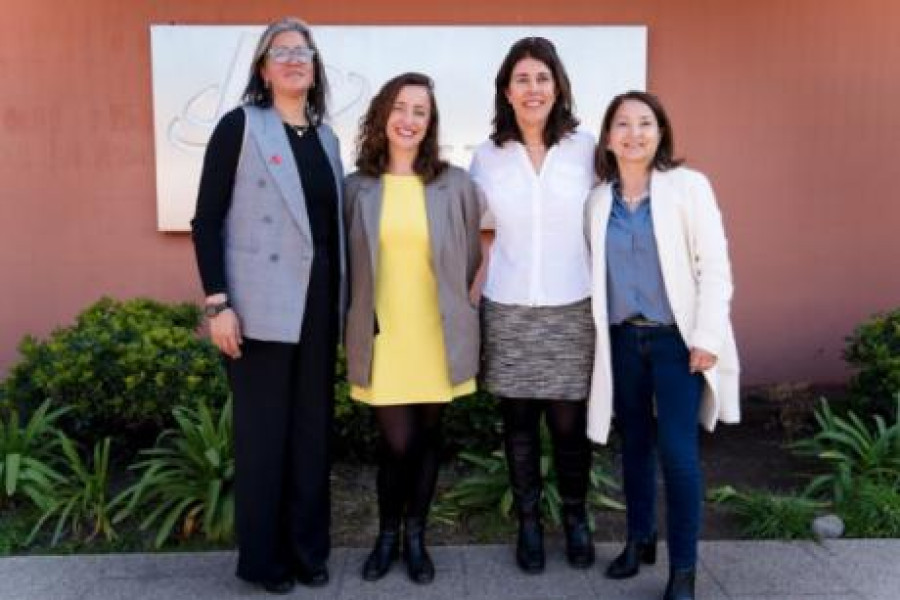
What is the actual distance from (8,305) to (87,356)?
5.78ft

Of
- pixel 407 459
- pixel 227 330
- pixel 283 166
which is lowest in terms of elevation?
pixel 407 459

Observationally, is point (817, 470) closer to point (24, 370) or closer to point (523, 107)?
point (523, 107)

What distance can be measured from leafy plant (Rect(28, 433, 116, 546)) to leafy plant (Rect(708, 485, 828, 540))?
2.97 metres

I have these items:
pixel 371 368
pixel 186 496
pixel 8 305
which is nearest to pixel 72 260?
pixel 8 305

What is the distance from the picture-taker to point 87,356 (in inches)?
179

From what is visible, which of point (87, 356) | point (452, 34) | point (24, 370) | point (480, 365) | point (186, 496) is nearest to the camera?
point (480, 365)

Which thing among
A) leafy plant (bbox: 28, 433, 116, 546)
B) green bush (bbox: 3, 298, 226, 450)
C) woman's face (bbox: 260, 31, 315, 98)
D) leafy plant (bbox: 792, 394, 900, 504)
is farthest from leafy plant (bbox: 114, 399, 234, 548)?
leafy plant (bbox: 792, 394, 900, 504)

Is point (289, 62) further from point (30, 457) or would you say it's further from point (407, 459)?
point (30, 457)

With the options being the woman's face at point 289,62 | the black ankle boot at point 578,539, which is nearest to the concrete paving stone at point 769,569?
the black ankle boot at point 578,539

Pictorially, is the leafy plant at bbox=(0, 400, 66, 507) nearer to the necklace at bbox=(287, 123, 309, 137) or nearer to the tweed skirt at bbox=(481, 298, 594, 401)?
the necklace at bbox=(287, 123, 309, 137)

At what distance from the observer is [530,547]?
3590mm

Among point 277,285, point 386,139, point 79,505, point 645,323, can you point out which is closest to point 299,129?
point 386,139

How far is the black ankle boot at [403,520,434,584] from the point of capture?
3514 millimetres

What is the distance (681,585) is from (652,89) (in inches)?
144
